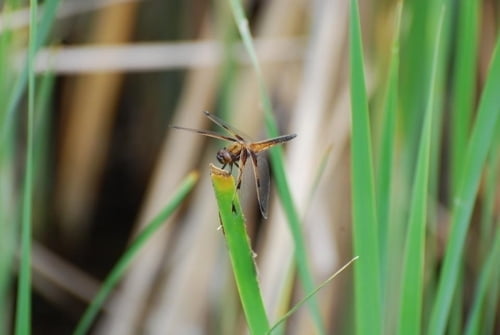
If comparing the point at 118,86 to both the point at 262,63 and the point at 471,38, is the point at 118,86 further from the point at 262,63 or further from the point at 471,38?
the point at 471,38

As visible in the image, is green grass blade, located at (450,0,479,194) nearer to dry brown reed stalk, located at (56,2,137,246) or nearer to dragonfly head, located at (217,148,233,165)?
dragonfly head, located at (217,148,233,165)

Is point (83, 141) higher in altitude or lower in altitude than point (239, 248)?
higher

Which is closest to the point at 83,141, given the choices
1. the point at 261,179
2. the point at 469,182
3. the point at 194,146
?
the point at 194,146

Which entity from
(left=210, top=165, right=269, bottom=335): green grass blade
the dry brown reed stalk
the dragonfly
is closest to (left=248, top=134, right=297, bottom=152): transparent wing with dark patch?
the dragonfly

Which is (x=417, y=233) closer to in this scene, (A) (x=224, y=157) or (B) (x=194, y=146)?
(A) (x=224, y=157)

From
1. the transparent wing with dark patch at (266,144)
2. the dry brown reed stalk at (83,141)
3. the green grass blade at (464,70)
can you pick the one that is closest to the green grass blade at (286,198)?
the transparent wing with dark patch at (266,144)

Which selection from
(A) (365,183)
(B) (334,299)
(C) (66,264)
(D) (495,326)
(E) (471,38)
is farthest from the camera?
(C) (66,264)

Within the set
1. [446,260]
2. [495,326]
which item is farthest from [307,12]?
[446,260]
